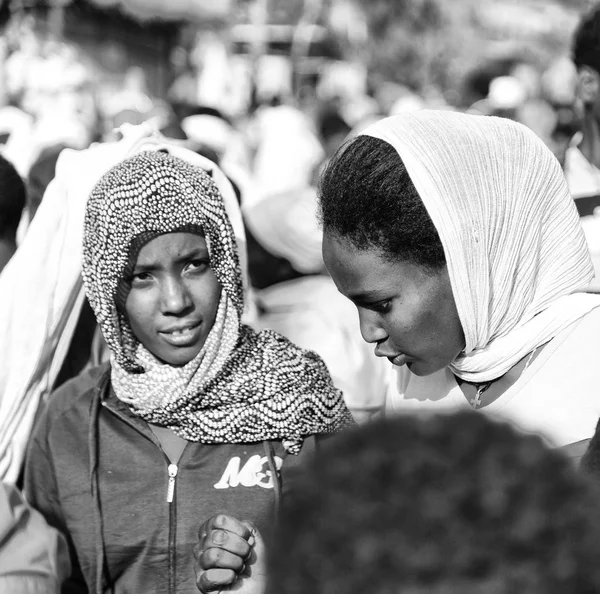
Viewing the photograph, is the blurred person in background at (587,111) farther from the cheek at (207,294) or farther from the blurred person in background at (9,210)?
the blurred person in background at (9,210)

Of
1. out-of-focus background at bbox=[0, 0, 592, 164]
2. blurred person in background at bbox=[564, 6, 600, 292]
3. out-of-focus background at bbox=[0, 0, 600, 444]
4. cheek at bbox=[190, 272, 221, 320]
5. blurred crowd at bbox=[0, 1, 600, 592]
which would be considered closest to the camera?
cheek at bbox=[190, 272, 221, 320]

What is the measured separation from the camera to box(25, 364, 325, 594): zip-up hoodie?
95.6 inches

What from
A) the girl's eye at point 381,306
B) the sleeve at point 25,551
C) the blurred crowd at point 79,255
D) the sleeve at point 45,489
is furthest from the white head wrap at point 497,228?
the sleeve at point 45,489

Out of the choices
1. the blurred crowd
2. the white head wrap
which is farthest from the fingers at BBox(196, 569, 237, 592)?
the white head wrap

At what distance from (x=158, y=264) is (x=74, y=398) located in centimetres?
45

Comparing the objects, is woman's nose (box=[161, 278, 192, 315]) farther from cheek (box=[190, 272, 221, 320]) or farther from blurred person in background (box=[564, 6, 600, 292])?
blurred person in background (box=[564, 6, 600, 292])

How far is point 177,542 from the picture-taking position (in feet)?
7.94

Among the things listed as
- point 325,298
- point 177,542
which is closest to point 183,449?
point 177,542

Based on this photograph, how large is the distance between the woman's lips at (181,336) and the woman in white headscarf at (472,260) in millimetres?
646

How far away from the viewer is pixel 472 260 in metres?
1.98

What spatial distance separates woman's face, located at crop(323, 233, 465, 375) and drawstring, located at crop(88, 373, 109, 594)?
0.87 metres

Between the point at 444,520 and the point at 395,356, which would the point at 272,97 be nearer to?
the point at 395,356

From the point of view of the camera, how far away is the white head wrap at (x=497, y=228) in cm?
197

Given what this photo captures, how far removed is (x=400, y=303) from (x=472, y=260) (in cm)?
17
